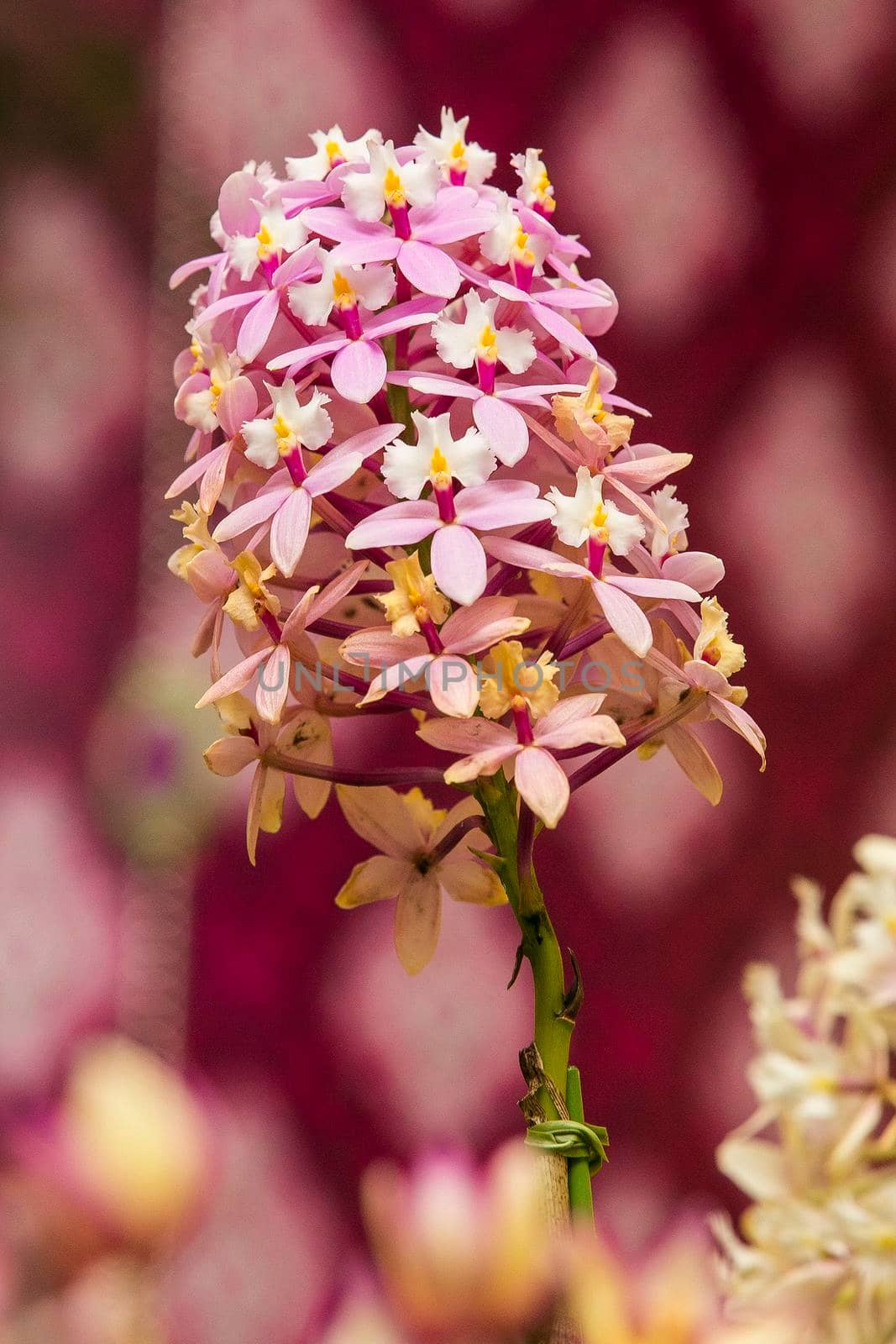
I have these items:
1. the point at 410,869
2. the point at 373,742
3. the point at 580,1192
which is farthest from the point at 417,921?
the point at 373,742

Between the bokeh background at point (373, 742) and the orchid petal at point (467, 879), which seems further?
the bokeh background at point (373, 742)

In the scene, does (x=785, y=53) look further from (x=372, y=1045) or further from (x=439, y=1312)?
(x=439, y=1312)

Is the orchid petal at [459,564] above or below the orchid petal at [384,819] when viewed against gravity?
above

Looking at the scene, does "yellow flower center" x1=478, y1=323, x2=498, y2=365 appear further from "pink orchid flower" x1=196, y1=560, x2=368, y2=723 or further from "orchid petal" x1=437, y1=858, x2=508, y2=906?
"orchid petal" x1=437, y1=858, x2=508, y2=906

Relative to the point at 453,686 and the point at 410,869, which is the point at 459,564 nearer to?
the point at 453,686

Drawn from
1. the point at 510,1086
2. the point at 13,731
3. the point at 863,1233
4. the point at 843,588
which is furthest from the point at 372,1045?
the point at 863,1233

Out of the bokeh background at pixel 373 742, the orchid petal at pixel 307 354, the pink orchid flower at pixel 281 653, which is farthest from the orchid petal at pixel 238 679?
the bokeh background at pixel 373 742

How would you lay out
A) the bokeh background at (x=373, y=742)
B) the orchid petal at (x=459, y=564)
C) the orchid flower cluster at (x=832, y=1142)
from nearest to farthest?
the orchid flower cluster at (x=832, y=1142)
the orchid petal at (x=459, y=564)
the bokeh background at (x=373, y=742)

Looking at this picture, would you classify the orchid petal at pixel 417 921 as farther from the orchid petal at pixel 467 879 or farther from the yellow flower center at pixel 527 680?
the yellow flower center at pixel 527 680
